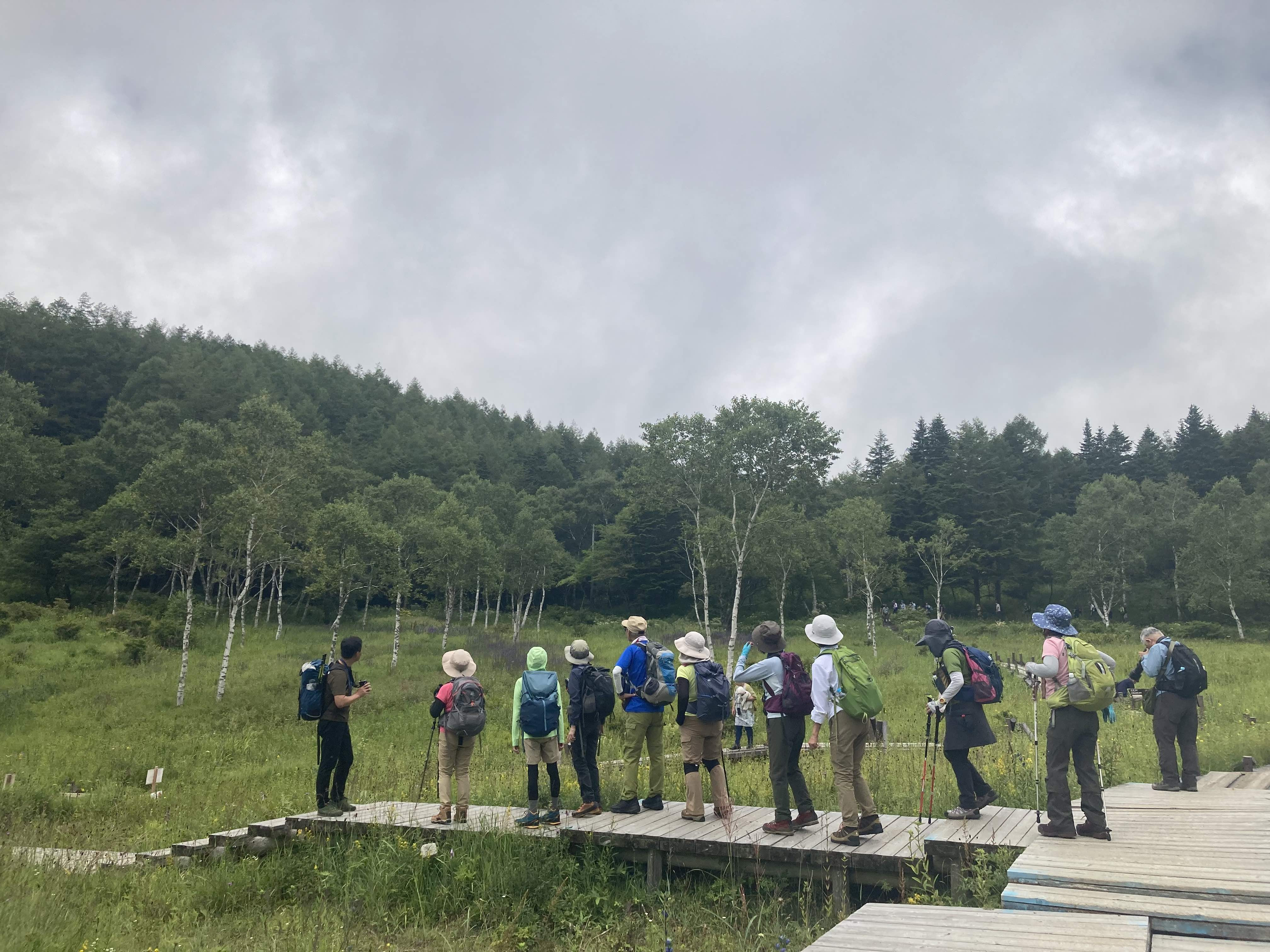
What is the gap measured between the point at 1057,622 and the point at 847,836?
9.10 ft

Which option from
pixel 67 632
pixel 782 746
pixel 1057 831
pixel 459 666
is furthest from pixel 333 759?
pixel 67 632

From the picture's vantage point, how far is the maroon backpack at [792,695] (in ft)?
22.6

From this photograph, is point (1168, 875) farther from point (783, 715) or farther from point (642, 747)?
point (642, 747)

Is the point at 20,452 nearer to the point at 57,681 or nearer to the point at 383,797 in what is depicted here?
the point at 57,681

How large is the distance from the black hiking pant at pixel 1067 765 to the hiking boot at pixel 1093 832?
0.01 m

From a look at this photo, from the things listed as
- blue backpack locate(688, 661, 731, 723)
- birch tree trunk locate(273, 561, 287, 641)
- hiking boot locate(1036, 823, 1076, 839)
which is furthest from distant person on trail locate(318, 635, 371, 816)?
birch tree trunk locate(273, 561, 287, 641)

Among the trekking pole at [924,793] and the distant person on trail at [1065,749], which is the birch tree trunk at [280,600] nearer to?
the trekking pole at [924,793]

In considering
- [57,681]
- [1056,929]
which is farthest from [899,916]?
[57,681]

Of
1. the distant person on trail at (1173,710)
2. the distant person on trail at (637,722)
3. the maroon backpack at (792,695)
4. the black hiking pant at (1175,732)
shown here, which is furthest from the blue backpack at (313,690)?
the black hiking pant at (1175,732)

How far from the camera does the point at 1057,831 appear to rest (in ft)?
20.2

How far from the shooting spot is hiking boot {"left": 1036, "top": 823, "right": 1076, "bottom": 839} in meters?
6.10

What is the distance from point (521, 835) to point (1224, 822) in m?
6.56

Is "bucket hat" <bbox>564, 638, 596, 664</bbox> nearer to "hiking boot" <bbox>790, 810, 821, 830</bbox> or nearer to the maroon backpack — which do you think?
the maroon backpack

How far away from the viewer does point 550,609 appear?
59875mm
